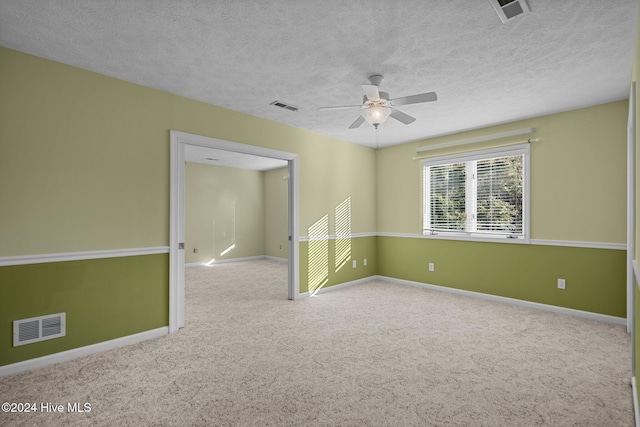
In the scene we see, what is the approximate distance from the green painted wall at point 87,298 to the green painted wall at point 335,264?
1.98m

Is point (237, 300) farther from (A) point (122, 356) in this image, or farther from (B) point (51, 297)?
(B) point (51, 297)

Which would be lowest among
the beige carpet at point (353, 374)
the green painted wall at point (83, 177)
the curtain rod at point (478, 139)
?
the beige carpet at point (353, 374)

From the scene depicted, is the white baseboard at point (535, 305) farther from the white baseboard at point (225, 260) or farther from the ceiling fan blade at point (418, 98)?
the white baseboard at point (225, 260)

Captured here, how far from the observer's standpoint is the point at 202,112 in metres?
3.60

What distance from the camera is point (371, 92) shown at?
272 centimetres

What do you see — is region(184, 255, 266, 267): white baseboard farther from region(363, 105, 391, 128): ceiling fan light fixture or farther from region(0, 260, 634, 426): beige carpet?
region(363, 105, 391, 128): ceiling fan light fixture

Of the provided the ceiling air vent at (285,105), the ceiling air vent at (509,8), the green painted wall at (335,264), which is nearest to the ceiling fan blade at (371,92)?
the ceiling air vent at (509,8)

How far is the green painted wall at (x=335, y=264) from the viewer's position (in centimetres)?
474

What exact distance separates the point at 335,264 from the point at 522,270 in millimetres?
2655

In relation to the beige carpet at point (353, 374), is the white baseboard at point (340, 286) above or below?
above

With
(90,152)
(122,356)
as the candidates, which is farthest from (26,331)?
(90,152)

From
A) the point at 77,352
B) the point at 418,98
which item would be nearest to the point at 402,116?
the point at 418,98

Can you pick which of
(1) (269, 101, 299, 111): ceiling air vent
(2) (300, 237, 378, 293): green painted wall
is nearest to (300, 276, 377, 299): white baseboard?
(2) (300, 237, 378, 293): green painted wall

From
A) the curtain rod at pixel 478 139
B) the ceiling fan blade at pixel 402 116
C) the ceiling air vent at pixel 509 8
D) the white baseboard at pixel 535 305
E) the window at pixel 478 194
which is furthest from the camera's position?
the window at pixel 478 194
